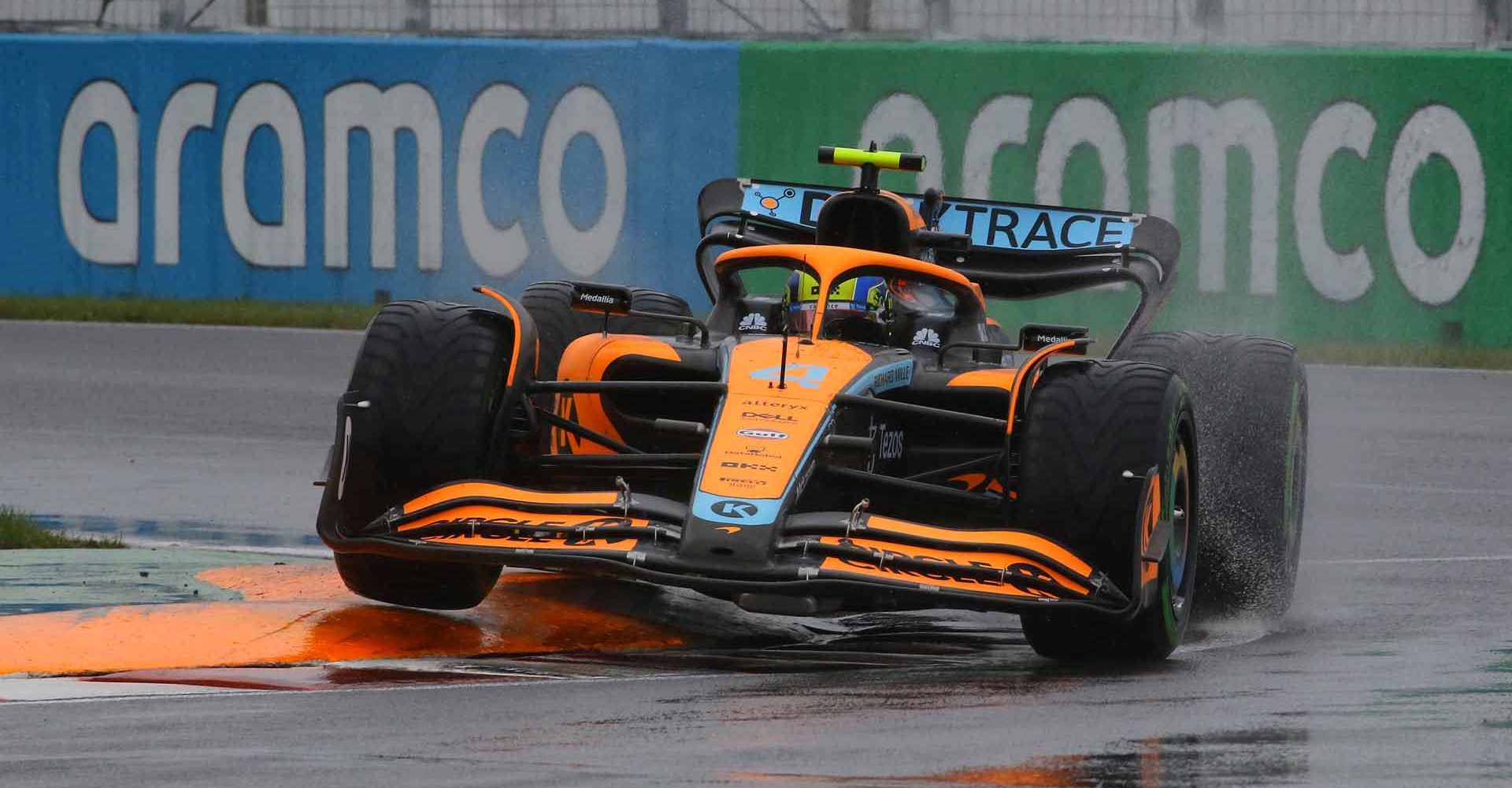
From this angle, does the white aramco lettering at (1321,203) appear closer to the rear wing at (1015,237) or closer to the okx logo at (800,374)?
the rear wing at (1015,237)

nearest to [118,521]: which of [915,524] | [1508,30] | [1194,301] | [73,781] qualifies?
[915,524]

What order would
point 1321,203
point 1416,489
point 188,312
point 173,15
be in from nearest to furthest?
point 1416,489
point 1321,203
point 188,312
point 173,15

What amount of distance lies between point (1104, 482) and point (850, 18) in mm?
13033

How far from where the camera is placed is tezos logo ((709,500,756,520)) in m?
7.11

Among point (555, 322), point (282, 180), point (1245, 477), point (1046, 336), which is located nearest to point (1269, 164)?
point (282, 180)

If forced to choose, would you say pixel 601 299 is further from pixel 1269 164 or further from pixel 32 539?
pixel 1269 164

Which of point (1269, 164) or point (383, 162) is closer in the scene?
point (1269, 164)

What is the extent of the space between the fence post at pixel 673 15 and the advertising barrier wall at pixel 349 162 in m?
0.27

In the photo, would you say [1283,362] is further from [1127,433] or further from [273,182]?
[273,182]

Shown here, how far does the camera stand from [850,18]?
65.3ft

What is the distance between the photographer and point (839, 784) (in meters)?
5.45

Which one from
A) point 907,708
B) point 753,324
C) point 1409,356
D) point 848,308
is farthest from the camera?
point 1409,356

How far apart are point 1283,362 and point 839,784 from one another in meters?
4.21

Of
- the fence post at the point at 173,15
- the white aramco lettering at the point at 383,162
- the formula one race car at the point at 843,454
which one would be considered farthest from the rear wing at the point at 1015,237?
the fence post at the point at 173,15
